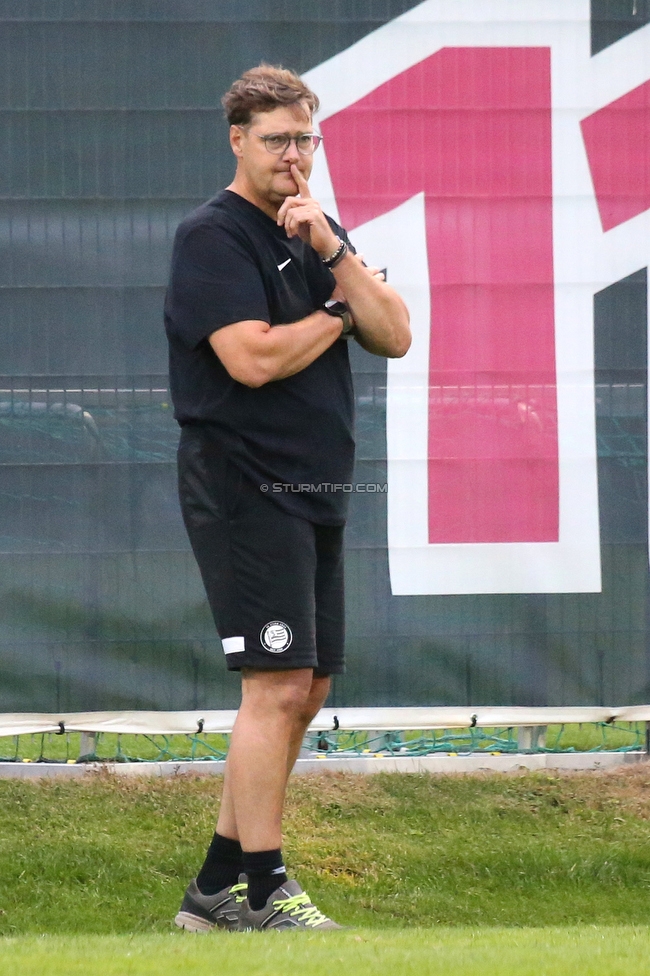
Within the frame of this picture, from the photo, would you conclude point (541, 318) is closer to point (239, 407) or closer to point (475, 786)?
point (475, 786)

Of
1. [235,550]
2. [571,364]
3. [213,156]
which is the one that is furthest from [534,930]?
[213,156]

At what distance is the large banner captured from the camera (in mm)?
4859

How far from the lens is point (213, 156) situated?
4918 mm

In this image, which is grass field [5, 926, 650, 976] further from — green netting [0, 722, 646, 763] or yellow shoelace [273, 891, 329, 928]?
green netting [0, 722, 646, 763]

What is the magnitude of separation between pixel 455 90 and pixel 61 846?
114 inches

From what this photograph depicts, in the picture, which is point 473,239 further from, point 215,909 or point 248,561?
point 215,909

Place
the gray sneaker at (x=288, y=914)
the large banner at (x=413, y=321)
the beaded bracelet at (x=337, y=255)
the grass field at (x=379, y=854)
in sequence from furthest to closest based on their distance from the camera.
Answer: the large banner at (x=413, y=321)
the grass field at (x=379, y=854)
the beaded bracelet at (x=337, y=255)
the gray sneaker at (x=288, y=914)

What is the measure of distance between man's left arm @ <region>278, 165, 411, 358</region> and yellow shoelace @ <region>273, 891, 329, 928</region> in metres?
1.30

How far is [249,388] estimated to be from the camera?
3.24 meters

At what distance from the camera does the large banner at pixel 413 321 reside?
4.86 meters

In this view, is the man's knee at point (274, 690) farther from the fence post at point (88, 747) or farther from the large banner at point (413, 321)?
the fence post at point (88, 747)

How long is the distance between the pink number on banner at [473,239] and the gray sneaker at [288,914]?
1988 millimetres

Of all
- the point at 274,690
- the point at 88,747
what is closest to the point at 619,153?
the point at 274,690

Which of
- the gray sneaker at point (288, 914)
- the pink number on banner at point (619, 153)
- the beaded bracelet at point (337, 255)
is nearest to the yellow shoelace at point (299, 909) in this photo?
the gray sneaker at point (288, 914)
